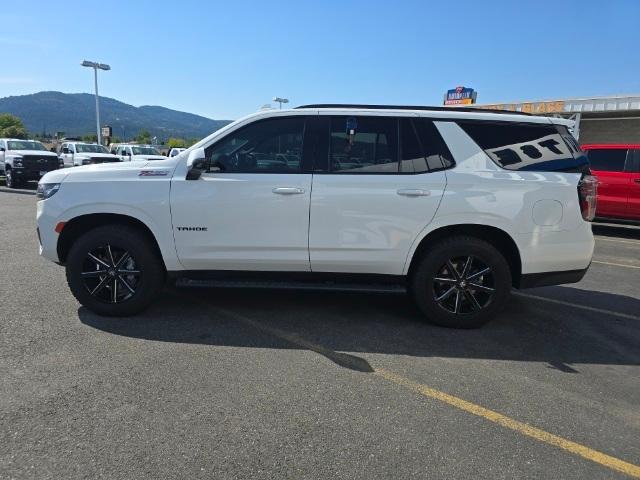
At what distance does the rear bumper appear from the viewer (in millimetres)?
4336

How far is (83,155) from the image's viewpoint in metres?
21.2

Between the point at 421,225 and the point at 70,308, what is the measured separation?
3593 mm

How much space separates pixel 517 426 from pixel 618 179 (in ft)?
32.3

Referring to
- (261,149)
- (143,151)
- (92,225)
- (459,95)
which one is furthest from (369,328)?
(459,95)

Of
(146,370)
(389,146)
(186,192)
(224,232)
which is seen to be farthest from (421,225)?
(146,370)

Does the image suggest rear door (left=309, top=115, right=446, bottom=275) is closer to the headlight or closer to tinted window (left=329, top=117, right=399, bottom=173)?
tinted window (left=329, top=117, right=399, bottom=173)

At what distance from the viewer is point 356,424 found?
2814mm

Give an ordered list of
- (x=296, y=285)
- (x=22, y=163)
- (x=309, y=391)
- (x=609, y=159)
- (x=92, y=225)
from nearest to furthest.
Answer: (x=309, y=391) → (x=296, y=285) → (x=92, y=225) → (x=609, y=159) → (x=22, y=163)

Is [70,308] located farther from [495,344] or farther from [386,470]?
[495,344]

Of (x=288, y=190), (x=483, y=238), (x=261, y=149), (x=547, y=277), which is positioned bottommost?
(x=547, y=277)

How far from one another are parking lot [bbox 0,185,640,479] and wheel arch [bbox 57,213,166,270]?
67 cm

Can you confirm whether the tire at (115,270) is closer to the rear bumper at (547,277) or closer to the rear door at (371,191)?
the rear door at (371,191)

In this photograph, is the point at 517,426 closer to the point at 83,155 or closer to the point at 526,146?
the point at 526,146

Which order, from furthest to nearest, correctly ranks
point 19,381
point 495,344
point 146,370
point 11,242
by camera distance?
point 11,242 → point 495,344 → point 146,370 → point 19,381
